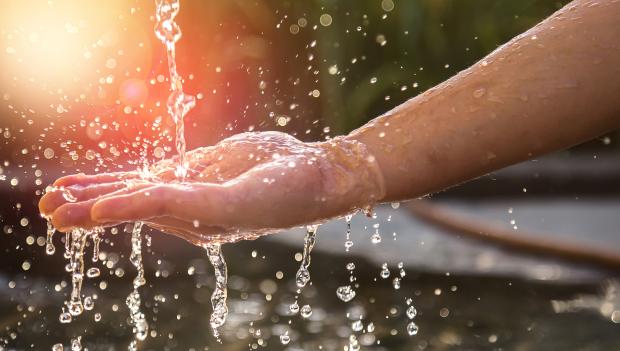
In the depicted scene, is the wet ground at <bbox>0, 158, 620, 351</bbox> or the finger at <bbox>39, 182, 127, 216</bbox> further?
the wet ground at <bbox>0, 158, 620, 351</bbox>

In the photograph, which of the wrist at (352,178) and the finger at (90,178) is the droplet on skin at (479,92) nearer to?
the wrist at (352,178)

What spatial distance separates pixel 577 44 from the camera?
1.50 meters

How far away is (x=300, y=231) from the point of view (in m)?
4.42

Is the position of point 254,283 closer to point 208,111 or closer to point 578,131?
point 208,111

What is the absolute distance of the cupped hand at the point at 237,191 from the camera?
4.32 ft

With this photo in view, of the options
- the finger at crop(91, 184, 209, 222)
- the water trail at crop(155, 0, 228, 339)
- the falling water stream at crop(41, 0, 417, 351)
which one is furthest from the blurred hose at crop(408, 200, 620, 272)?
the finger at crop(91, 184, 209, 222)

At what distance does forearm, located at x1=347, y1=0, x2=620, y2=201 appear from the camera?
1477 millimetres

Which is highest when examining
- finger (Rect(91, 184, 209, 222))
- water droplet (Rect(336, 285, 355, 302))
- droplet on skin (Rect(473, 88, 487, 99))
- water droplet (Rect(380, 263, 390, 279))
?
droplet on skin (Rect(473, 88, 487, 99))

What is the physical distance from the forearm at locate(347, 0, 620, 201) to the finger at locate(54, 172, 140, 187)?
0.45 m

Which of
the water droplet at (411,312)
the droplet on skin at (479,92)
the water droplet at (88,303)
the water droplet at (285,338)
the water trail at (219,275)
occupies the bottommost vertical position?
the water droplet at (411,312)

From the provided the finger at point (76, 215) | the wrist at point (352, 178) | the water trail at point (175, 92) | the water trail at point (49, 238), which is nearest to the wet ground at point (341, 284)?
the water trail at point (49, 238)

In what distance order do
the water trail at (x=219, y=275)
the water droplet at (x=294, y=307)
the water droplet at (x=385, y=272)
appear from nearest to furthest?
1. the water trail at (x=219, y=275)
2. the water droplet at (x=294, y=307)
3. the water droplet at (x=385, y=272)

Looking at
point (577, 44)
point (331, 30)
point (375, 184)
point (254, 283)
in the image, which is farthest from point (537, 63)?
point (331, 30)

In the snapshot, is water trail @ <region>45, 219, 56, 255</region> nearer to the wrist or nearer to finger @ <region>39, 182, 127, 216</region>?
finger @ <region>39, 182, 127, 216</region>
